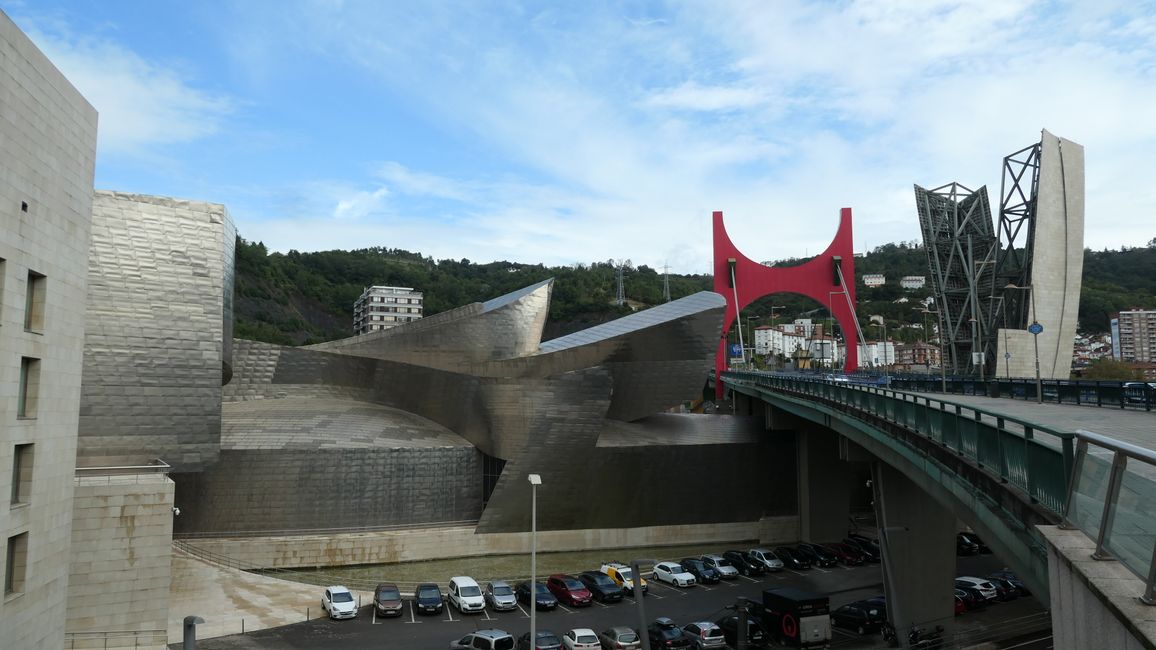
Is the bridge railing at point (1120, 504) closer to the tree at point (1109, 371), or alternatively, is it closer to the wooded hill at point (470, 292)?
the tree at point (1109, 371)

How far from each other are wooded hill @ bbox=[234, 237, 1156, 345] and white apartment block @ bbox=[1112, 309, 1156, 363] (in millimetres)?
2382

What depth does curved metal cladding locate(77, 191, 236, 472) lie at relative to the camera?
21984mm

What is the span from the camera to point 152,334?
22547mm

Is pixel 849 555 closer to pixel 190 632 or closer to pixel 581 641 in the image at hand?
pixel 581 641

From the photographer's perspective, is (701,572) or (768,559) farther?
(768,559)

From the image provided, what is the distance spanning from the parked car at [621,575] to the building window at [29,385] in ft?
60.5

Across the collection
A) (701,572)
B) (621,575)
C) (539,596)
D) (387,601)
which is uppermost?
(387,601)

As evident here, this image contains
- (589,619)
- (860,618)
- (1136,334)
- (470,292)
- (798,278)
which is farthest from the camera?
(470,292)

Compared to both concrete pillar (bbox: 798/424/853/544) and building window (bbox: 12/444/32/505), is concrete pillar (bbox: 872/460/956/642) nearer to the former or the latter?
concrete pillar (bbox: 798/424/853/544)

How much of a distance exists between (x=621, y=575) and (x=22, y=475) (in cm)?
1881

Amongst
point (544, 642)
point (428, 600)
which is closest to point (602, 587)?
point (428, 600)

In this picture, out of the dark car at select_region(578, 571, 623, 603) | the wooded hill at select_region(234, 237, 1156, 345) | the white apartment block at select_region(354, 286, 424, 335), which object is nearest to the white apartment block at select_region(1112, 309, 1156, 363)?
the wooded hill at select_region(234, 237, 1156, 345)

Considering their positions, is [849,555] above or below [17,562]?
below

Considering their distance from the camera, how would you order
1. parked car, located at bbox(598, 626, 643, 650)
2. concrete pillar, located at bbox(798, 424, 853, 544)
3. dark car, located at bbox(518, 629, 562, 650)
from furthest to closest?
concrete pillar, located at bbox(798, 424, 853, 544) < parked car, located at bbox(598, 626, 643, 650) < dark car, located at bbox(518, 629, 562, 650)
